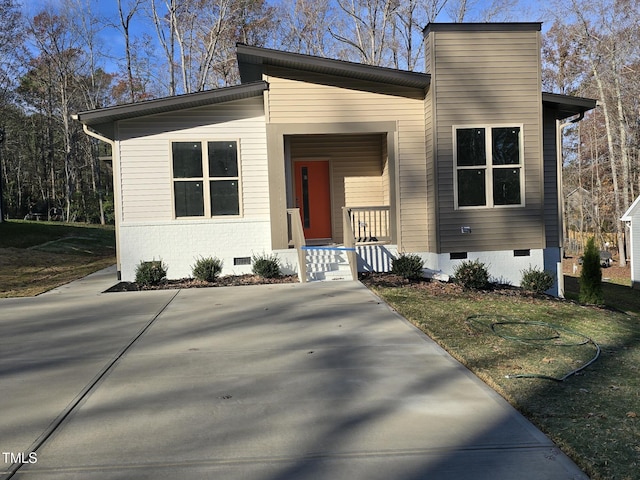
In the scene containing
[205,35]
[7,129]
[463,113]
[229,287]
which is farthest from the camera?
[7,129]

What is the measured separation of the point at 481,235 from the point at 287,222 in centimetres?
409

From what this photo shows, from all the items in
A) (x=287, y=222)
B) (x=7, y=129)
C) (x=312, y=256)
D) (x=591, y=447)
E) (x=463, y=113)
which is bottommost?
(x=591, y=447)

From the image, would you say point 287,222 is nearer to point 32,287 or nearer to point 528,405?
point 32,287

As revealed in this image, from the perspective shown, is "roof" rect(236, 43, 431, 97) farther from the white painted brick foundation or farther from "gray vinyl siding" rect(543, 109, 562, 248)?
the white painted brick foundation

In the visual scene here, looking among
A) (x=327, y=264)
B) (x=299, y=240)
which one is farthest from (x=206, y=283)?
(x=327, y=264)

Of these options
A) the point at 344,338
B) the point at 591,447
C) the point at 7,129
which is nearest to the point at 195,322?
the point at 344,338

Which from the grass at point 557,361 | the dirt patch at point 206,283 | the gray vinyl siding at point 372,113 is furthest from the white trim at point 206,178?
the grass at point 557,361

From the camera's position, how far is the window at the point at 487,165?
10.8 meters

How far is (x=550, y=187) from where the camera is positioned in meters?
11.6

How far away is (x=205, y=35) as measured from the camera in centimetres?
2673

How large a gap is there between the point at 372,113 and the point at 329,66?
1380 mm

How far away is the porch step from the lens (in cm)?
1049

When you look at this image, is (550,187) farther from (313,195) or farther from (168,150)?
(168,150)

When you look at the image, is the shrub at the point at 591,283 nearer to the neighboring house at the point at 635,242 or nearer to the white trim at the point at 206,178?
the white trim at the point at 206,178
